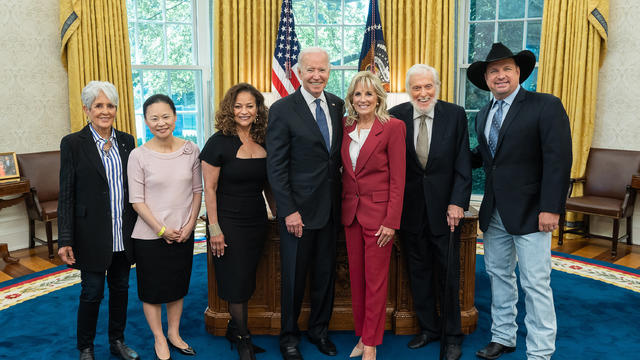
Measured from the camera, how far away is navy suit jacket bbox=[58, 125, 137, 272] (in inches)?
89.1

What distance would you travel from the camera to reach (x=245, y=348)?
2.53 meters

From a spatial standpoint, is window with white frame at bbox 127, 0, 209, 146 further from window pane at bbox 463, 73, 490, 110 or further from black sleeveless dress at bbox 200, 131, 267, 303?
black sleeveless dress at bbox 200, 131, 267, 303

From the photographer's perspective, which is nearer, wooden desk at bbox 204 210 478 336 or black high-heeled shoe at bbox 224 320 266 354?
black high-heeled shoe at bbox 224 320 266 354

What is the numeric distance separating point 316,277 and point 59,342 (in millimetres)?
1608

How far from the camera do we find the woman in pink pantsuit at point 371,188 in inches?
92.7

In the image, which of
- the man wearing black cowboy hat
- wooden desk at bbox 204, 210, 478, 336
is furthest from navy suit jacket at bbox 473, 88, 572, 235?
wooden desk at bbox 204, 210, 478, 336

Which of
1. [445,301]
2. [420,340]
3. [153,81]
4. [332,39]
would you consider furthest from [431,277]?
[153,81]

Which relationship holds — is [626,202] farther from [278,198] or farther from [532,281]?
[278,198]

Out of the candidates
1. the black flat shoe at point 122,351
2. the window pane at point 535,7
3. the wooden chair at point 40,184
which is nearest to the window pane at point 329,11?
the window pane at point 535,7

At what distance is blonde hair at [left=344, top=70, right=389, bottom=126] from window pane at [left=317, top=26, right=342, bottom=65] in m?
3.95

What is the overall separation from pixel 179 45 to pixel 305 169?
4.27 m

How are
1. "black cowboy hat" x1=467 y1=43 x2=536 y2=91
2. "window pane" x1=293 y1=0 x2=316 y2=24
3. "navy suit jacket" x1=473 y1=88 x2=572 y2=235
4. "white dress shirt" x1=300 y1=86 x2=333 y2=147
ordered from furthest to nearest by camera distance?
"window pane" x1=293 y1=0 x2=316 y2=24 < "white dress shirt" x1=300 y1=86 x2=333 y2=147 < "black cowboy hat" x1=467 y1=43 x2=536 y2=91 < "navy suit jacket" x1=473 y1=88 x2=572 y2=235

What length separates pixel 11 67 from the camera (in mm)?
4676

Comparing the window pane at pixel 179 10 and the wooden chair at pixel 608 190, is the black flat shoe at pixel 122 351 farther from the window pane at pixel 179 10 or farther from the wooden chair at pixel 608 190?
the window pane at pixel 179 10
